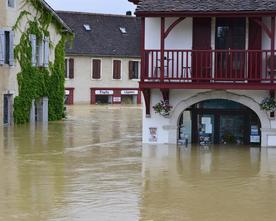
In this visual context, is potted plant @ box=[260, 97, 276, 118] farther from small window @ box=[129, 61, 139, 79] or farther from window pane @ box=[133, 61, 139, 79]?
window pane @ box=[133, 61, 139, 79]

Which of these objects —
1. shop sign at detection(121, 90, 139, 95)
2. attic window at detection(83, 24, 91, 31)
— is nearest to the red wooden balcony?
attic window at detection(83, 24, 91, 31)

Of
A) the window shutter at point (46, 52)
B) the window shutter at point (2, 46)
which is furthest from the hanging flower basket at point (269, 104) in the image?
the window shutter at point (46, 52)

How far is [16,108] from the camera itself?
102 ft

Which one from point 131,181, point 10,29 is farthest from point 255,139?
point 10,29

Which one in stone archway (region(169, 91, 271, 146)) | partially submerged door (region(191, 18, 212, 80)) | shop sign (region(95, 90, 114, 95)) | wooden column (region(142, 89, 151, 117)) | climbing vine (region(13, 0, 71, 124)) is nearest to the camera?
partially submerged door (region(191, 18, 212, 80))

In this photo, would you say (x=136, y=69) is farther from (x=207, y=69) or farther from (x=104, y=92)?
(x=207, y=69)

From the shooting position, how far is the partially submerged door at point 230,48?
2112 cm

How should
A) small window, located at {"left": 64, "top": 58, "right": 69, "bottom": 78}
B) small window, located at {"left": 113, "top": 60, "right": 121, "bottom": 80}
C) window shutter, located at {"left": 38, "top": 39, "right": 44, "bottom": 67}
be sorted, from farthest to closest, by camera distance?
1. small window, located at {"left": 113, "top": 60, "right": 121, "bottom": 80}
2. small window, located at {"left": 64, "top": 58, "right": 69, "bottom": 78}
3. window shutter, located at {"left": 38, "top": 39, "right": 44, "bottom": 67}

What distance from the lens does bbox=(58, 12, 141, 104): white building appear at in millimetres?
55031

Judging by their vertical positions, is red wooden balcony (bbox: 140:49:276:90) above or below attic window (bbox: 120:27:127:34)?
below

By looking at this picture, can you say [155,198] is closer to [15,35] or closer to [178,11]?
[178,11]

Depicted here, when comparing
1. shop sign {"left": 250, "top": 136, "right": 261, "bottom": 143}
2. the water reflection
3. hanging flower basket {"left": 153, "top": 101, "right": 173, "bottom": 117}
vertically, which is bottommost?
the water reflection

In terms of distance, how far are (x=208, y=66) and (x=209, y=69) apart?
0.10 meters

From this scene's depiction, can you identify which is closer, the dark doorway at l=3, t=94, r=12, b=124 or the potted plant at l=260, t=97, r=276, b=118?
the potted plant at l=260, t=97, r=276, b=118
